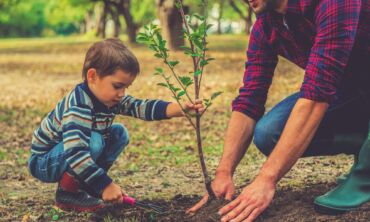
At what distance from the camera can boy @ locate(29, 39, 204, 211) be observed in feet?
11.5

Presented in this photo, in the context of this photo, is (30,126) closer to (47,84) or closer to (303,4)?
(47,84)

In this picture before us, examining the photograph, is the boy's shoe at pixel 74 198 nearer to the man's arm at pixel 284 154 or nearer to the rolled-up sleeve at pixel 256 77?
the rolled-up sleeve at pixel 256 77

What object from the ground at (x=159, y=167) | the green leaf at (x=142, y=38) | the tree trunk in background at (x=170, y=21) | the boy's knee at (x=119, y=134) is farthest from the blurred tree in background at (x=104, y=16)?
the green leaf at (x=142, y=38)

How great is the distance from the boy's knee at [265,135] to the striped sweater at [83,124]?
1.83ft

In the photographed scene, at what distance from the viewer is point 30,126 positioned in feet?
28.8

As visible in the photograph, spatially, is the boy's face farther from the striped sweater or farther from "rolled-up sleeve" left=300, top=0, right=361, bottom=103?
"rolled-up sleeve" left=300, top=0, right=361, bottom=103

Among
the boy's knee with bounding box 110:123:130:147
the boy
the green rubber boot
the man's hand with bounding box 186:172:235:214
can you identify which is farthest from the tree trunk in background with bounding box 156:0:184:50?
the green rubber boot

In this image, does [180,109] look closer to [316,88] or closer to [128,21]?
[316,88]

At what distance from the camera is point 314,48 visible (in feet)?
9.82

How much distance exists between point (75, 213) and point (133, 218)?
52 cm

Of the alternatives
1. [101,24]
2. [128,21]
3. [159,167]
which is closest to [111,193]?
[159,167]

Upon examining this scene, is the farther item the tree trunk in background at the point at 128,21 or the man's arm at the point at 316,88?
the tree trunk in background at the point at 128,21

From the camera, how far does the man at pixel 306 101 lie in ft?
9.65

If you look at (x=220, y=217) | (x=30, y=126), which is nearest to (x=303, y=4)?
(x=220, y=217)
